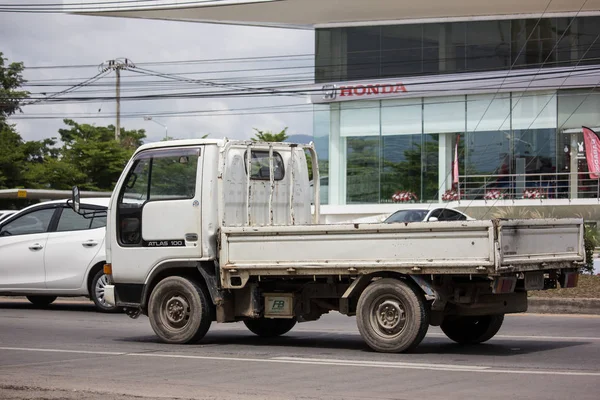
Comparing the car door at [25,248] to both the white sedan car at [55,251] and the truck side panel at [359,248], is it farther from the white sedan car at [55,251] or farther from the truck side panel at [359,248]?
the truck side panel at [359,248]

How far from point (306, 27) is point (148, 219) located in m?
32.7

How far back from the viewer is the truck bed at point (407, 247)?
1016cm

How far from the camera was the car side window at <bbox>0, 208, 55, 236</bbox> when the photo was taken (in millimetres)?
17219

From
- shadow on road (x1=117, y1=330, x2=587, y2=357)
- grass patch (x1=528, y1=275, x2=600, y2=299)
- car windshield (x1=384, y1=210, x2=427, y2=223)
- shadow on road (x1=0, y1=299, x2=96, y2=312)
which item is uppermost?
car windshield (x1=384, y1=210, x2=427, y2=223)

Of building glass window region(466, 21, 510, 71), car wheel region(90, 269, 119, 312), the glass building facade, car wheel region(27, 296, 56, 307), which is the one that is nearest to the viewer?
car wheel region(90, 269, 119, 312)

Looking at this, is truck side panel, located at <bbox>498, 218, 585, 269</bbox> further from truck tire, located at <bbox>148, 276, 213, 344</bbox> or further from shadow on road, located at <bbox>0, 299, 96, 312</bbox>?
shadow on road, located at <bbox>0, 299, 96, 312</bbox>

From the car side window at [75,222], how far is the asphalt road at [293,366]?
107 inches

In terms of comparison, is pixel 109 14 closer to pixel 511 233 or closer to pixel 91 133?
pixel 91 133

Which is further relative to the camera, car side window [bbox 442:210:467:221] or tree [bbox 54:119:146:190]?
tree [bbox 54:119:146:190]

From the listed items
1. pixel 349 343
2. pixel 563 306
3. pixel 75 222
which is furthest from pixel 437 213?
pixel 349 343

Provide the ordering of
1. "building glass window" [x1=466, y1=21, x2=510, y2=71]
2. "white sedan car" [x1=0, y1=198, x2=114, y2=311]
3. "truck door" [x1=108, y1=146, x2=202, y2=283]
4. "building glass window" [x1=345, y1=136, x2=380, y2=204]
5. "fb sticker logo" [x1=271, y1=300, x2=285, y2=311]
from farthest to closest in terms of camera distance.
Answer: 1. "building glass window" [x1=345, y1=136, x2=380, y2=204]
2. "building glass window" [x1=466, y1=21, x2=510, y2=71]
3. "white sedan car" [x1=0, y1=198, x2=114, y2=311]
4. "truck door" [x1=108, y1=146, x2=202, y2=283]
5. "fb sticker logo" [x1=271, y1=300, x2=285, y2=311]

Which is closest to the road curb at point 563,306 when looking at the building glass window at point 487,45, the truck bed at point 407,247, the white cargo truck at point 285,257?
the white cargo truck at point 285,257

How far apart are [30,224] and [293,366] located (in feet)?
28.8

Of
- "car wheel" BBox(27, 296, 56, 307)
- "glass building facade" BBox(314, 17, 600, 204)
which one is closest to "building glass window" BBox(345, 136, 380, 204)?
"glass building facade" BBox(314, 17, 600, 204)
